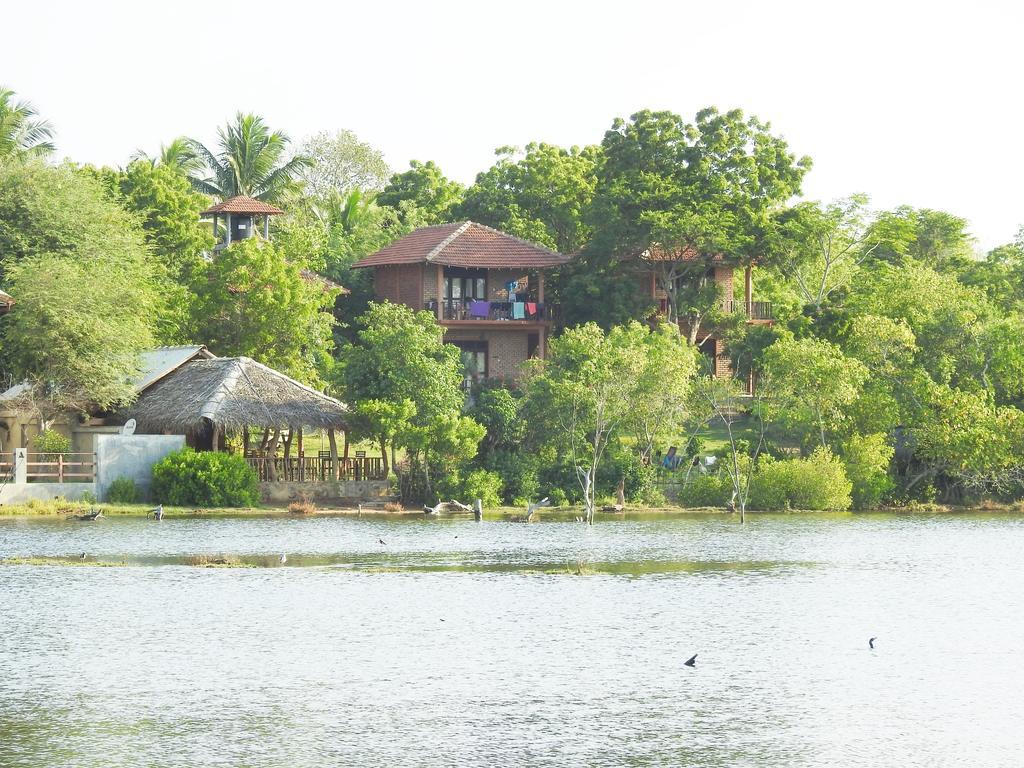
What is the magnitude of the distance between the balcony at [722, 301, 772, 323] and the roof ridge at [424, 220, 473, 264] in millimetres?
11784

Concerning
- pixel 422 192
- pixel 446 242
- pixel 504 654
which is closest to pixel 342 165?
pixel 422 192

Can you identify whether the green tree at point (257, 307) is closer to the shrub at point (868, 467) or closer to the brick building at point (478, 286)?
the brick building at point (478, 286)

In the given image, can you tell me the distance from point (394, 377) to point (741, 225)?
1995 centimetres

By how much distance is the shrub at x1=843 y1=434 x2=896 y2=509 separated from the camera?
51031 millimetres

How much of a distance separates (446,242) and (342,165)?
3705 cm

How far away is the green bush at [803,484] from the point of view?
5019cm

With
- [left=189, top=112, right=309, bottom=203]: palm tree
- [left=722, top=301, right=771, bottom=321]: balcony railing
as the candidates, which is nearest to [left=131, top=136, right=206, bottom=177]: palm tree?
[left=189, top=112, right=309, bottom=203]: palm tree

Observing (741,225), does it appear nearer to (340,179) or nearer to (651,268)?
(651,268)

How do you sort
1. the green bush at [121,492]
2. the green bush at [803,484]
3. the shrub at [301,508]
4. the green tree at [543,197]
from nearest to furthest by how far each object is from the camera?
1. the green bush at [121,492]
2. the shrub at [301,508]
3. the green bush at [803,484]
4. the green tree at [543,197]

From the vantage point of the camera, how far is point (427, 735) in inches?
696

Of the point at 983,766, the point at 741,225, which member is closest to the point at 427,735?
the point at 983,766

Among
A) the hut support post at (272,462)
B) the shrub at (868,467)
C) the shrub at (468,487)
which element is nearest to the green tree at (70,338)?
the hut support post at (272,462)

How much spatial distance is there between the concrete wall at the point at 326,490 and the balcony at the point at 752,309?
20996mm

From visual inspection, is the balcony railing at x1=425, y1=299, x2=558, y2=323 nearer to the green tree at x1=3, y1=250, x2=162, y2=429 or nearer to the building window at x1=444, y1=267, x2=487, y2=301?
the building window at x1=444, y1=267, x2=487, y2=301
